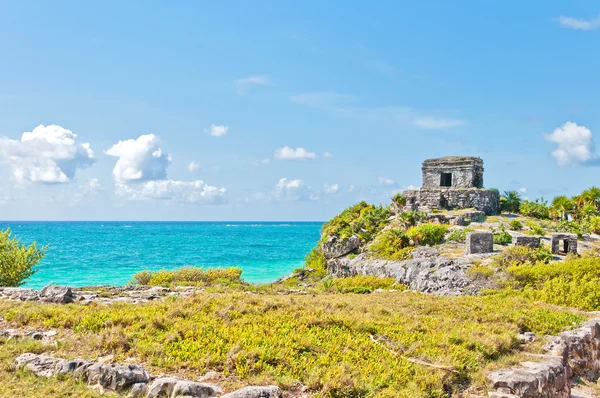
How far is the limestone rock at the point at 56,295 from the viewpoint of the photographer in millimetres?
13055

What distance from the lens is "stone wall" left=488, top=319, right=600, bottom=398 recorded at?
26.3 ft

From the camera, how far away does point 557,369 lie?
915 cm

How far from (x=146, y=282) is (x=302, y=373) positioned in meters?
20.7

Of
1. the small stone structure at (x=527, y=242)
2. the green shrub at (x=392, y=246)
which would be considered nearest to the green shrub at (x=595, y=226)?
the small stone structure at (x=527, y=242)

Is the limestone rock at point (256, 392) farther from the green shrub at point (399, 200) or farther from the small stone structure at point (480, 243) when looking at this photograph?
the green shrub at point (399, 200)

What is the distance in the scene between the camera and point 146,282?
2592 cm

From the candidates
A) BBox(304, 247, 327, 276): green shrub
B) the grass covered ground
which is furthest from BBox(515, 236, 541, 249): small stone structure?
BBox(304, 247, 327, 276): green shrub

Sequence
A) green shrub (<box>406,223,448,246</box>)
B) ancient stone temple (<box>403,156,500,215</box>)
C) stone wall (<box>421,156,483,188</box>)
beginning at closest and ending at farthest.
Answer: green shrub (<box>406,223,448,246</box>) < ancient stone temple (<box>403,156,500,215</box>) < stone wall (<box>421,156,483,188</box>)

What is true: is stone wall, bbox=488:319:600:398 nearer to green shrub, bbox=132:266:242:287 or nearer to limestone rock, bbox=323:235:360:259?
green shrub, bbox=132:266:242:287

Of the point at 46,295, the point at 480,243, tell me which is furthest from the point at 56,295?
the point at 480,243

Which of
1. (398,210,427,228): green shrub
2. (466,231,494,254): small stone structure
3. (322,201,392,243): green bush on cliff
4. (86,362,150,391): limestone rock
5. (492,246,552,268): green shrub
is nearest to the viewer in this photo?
(86,362,150,391): limestone rock

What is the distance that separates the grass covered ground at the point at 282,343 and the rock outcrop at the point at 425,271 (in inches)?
373

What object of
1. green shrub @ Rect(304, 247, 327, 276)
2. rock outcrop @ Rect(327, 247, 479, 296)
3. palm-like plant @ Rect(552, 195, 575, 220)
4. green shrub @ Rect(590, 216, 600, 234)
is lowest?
green shrub @ Rect(304, 247, 327, 276)

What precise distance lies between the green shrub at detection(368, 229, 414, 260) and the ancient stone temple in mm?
12233
